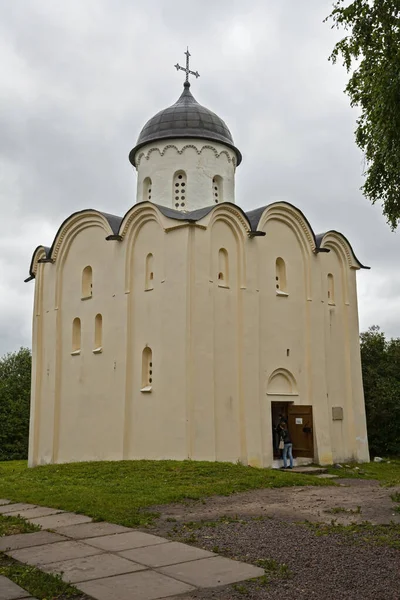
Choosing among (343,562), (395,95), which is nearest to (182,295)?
(395,95)

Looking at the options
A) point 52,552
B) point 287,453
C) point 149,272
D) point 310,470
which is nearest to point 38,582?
point 52,552

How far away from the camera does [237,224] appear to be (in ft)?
59.5

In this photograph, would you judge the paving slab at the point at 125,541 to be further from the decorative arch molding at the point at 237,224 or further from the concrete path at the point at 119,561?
the decorative arch molding at the point at 237,224

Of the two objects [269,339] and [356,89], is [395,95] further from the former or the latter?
[269,339]

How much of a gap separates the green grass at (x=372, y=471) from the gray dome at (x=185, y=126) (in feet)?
38.7

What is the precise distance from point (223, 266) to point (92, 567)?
40.9ft

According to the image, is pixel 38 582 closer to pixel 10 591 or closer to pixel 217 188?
pixel 10 591

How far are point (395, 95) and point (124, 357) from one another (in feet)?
38.2

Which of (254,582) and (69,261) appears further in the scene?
(69,261)

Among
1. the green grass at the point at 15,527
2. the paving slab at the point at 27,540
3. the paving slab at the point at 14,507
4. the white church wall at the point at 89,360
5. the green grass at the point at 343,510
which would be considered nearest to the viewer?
the paving slab at the point at 27,540

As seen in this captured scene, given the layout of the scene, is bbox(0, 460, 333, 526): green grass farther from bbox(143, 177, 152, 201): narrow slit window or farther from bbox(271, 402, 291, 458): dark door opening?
bbox(143, 177, 152, 201): narrow slit window

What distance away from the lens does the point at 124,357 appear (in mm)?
17891

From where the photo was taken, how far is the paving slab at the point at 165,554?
6.34 meters

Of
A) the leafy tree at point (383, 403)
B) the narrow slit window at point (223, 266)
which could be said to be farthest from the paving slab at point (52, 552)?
the leafy tree at point (383, 403)
